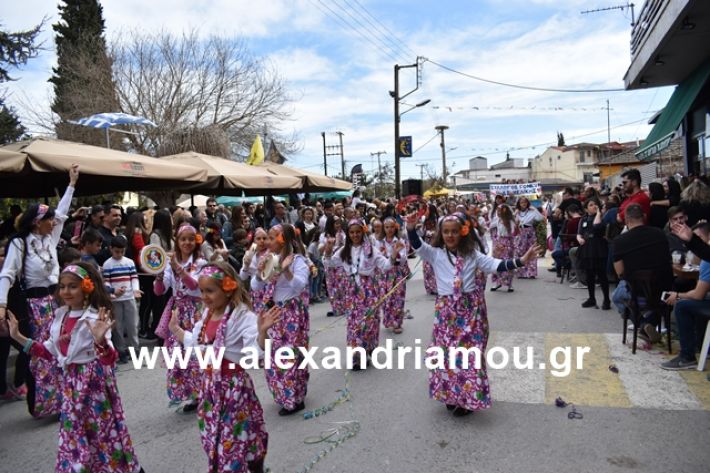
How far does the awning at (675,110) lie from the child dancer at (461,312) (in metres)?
8.02

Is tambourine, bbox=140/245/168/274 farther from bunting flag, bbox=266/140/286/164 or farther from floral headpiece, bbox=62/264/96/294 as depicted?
bunting flag, bbox=266/140/286/164

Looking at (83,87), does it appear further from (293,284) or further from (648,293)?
(648,293)

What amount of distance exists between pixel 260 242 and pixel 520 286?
7.70 meters

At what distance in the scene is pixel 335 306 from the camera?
9.48m

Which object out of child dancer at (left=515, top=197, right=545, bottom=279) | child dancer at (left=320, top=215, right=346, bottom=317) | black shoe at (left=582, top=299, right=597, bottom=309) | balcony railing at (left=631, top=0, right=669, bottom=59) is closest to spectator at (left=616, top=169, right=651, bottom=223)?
black shoe at (left=582, top=299, right=597, bottom=309)

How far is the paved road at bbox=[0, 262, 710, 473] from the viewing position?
12.9 feet

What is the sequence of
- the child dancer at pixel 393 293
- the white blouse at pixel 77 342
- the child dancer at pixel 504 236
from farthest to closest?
the child dancer at pixel 504 236 → the child dancer at pixel 393 293 → the white blouse at pixel 77 342

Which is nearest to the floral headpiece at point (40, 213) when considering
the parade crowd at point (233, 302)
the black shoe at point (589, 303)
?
the parade crowd at point (233, 302)

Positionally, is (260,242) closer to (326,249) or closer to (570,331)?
(326,249)

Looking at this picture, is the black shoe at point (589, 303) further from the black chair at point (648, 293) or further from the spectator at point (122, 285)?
the spectator at point (122, 285)

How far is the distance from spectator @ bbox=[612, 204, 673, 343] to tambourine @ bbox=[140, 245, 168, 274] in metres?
5.23

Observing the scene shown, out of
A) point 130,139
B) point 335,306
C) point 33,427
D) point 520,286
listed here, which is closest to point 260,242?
point 33,427

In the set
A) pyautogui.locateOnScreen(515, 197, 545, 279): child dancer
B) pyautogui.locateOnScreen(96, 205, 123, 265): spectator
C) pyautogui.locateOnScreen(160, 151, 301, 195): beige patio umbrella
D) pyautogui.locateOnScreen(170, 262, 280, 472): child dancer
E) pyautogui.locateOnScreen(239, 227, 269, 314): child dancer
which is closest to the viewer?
pyautogui.locateOnScreen(170, 262, 280, 472): child dancer

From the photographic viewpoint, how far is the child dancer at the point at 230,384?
330 centimetres
